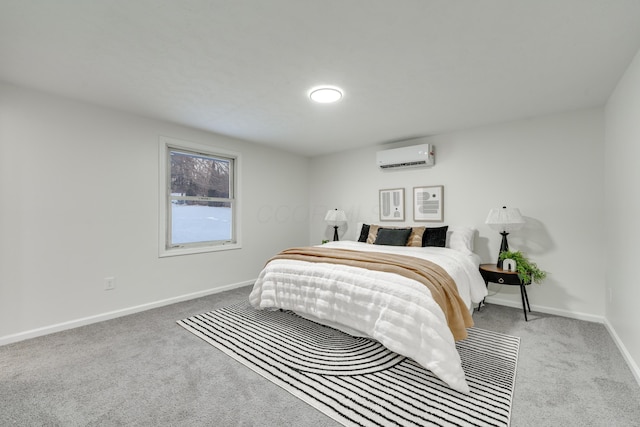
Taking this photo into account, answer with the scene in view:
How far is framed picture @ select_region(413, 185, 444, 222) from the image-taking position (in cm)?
381

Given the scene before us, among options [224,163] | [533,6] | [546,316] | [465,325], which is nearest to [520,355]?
[465,325]

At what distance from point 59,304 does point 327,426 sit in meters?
2.76

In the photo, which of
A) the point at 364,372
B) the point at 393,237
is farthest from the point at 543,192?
the point at 364,372

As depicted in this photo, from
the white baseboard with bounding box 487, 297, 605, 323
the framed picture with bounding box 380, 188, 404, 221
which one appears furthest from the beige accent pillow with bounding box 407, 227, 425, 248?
the white baseboard with bounding box 487, 297, 605, 323

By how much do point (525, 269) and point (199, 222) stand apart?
391 cm

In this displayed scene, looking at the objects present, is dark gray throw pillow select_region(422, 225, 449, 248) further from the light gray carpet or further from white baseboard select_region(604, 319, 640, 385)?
white baseboard select_region(604, 319, 640, 385)

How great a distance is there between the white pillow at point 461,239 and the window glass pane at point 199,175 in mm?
3099

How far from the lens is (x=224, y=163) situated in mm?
4145

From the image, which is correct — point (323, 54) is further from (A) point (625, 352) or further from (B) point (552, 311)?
(B) point (552, 311)

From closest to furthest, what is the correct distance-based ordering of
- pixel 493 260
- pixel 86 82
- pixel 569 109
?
pixel 86 82, pixel 569 109, pixel 493 260

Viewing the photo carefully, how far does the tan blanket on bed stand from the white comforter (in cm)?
7

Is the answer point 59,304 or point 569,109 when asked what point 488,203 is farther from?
point 59,304

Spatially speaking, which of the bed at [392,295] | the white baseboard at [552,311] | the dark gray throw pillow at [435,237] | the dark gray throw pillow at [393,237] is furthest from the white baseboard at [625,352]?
the dark gray throw pillow at [393,237]

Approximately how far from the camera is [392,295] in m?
2.07
